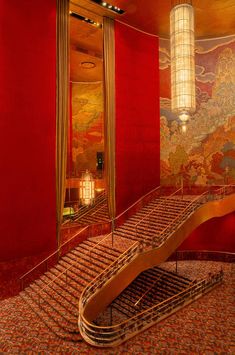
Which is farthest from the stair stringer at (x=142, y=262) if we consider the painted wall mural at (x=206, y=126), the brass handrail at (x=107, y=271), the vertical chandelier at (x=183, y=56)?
the vertical chandelier at (x=183, y=56)

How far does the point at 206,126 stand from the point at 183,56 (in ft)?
17.9

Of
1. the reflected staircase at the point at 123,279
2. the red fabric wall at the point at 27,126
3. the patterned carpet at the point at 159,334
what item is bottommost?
the patterned carpet at the point at 159,334

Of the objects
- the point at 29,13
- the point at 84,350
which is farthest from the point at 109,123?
the point at 84,350

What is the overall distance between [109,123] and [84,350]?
26.2 feet

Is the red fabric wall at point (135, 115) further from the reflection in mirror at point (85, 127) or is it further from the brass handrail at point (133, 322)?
the brass handrail at point (133, 322)

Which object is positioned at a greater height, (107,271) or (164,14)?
(164,14)

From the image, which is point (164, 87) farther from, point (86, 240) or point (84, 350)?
point (84, 350)

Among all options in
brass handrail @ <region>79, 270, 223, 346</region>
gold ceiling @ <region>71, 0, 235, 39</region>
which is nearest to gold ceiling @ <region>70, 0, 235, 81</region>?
gold ceiling @ <region>71, 0, 235, 39</region>

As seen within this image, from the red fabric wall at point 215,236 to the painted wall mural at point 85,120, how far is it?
6.78 m

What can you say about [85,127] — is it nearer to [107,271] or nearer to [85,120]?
[85,120]

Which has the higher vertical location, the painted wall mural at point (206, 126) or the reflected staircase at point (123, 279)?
the painted wall mural at point (206, 126)

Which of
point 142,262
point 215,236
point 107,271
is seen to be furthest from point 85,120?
point 107,271

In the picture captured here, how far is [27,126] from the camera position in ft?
32.1

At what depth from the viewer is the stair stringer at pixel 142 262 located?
26.4ft
